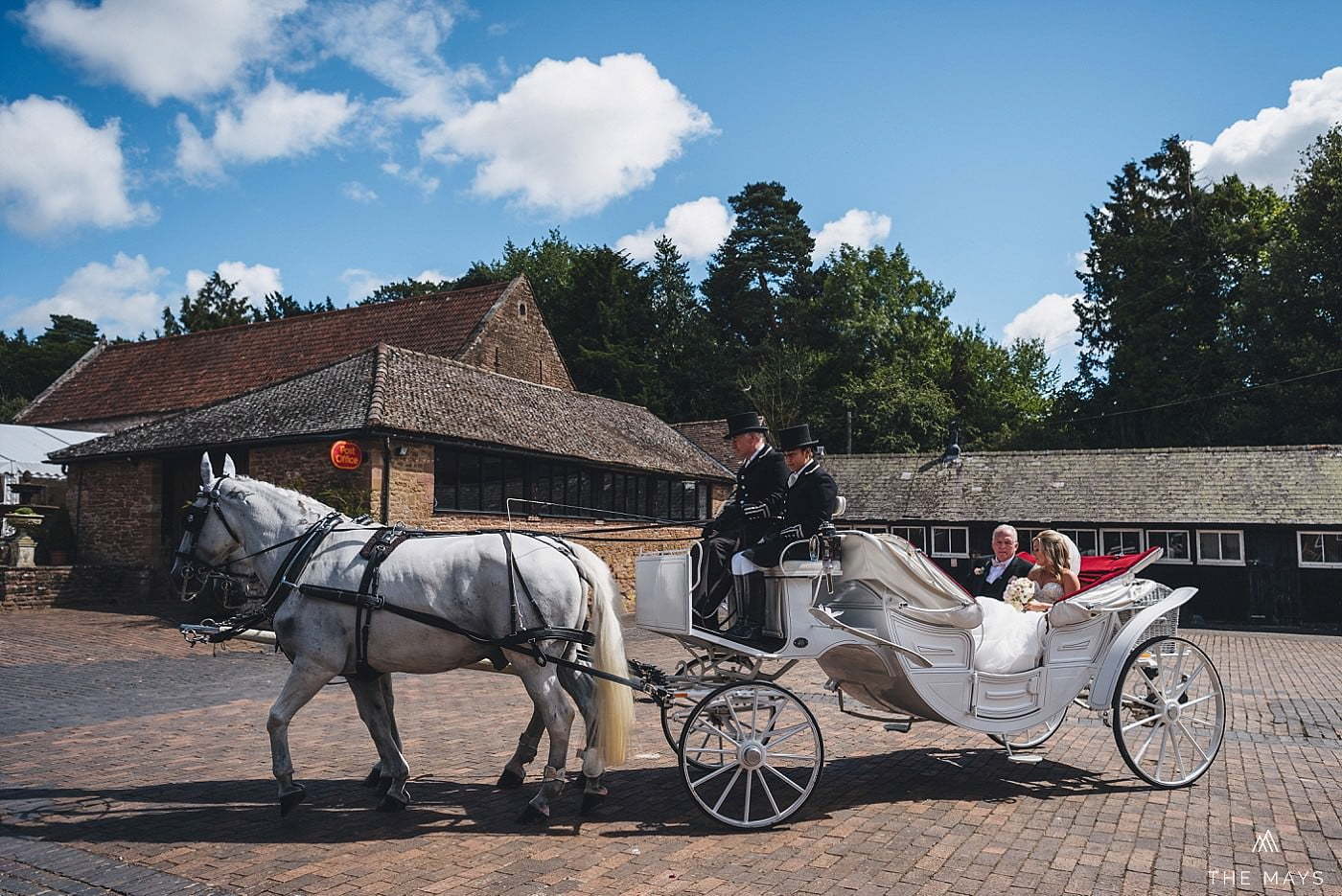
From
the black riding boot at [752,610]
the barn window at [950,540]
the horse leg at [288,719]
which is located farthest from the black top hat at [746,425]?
the barn window at [950,540]

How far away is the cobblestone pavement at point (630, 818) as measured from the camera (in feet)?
16.1

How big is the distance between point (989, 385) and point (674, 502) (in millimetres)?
31009

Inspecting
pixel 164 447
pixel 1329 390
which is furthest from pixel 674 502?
pixel 1329 390

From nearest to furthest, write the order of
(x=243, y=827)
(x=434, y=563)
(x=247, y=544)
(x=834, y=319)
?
(x=243, y=827) < (x=434, y=563) < (x=247, y=544) < (x=834, y=319)

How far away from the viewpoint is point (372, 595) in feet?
20.1

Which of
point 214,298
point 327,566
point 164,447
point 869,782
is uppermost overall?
point 214,298

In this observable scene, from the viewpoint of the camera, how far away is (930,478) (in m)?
32.7

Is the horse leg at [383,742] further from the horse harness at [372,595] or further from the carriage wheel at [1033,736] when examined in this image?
the carriage wheel at [1033,736]

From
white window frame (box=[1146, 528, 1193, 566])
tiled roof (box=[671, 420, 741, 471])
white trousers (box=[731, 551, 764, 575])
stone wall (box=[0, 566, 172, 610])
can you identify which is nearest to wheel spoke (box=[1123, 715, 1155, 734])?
white trousers (box=[731, 551, 764, 575])

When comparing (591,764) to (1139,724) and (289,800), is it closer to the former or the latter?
(289,800)

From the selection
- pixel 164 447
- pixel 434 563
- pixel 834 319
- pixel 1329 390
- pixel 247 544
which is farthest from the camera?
pixel 834 319

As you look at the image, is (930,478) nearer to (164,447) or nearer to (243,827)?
(164,447)

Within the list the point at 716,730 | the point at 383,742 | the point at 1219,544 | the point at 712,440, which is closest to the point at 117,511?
the point at 383,742

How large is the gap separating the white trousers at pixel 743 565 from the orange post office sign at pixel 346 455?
1382 centimetres
